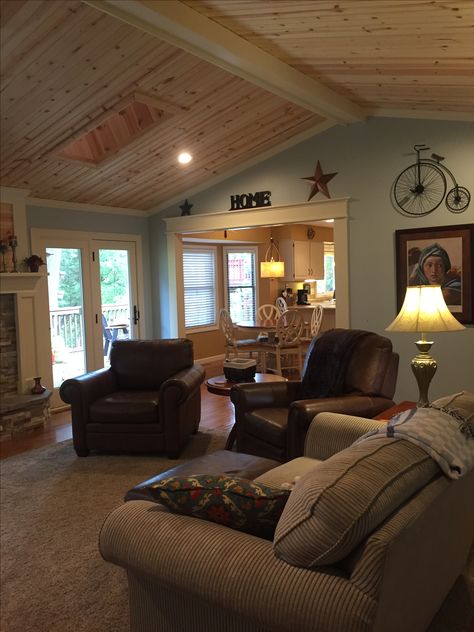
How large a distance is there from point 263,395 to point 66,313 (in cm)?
312

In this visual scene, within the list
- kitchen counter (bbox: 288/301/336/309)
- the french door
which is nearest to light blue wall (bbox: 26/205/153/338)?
the french door

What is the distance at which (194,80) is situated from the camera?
4.04 meters

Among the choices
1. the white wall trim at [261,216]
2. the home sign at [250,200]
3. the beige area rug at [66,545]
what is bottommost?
the beige area rug at [66,545]

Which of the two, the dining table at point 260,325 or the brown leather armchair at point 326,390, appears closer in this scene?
the brown leather armchair at point 326,390

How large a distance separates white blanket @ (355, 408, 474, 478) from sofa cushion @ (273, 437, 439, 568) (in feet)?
0.39

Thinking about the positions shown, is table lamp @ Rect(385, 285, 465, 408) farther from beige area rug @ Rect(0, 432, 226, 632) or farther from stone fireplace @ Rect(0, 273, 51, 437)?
stone fireplace @ Rect(0, 273, 51, 437)

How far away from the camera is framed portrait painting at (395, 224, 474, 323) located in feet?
14.8

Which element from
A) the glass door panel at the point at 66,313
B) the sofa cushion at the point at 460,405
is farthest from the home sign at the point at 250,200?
the sofa cushion at the point at 460,405

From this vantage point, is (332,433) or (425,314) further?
(425,314)

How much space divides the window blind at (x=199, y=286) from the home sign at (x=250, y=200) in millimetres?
2630

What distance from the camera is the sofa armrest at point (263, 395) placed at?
3.62 m

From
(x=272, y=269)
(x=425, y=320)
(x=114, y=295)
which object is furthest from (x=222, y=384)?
(x=272, y=269)

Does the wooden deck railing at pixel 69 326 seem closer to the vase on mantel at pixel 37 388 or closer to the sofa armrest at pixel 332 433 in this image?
the vase on mantel at pixel 37 388

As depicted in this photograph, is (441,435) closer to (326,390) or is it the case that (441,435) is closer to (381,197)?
(326,390)
